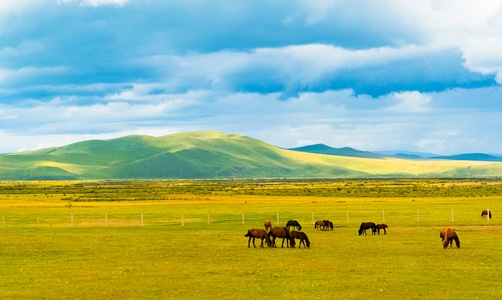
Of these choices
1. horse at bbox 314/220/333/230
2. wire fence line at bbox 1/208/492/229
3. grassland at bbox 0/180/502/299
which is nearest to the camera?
grassland at bbox 0/180/502/299

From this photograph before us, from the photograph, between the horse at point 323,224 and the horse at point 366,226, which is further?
the horse at point 323,224

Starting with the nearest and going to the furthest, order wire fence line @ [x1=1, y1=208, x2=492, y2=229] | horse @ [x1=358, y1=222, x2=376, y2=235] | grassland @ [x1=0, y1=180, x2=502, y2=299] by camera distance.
A: 1. grassland @ [x1=0, y1=180, x2=502, y2=299]
2. horse @ [x1=358, y1=222, x2=376, y2=235]
3. wire fence line @ [x1=1, y1=208, x2=492, y2=229]

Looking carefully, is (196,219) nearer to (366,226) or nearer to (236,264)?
(366,226)

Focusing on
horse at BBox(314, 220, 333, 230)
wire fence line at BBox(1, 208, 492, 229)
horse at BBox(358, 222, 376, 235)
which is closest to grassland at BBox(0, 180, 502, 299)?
horse at BBox(314, 220, 333, 230)

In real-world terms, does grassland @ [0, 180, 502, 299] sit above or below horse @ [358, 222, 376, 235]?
below

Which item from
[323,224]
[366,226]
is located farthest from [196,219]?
[366,226]

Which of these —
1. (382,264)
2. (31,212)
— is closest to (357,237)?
(382,264)

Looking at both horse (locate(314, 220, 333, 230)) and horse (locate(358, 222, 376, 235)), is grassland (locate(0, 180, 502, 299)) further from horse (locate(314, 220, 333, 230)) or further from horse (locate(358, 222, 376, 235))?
horse (locate(358, 222, 376, 235))

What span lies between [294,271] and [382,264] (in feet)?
16.3

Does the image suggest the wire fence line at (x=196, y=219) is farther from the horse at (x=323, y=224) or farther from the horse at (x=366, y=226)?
the horse at (x=366, y=226)

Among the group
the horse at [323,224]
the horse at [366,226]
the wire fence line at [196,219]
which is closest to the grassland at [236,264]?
the horse at [323,224]

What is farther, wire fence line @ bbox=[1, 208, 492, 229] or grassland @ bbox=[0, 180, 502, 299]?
wire fence line @ bbox=[1, 208, 492, 229]

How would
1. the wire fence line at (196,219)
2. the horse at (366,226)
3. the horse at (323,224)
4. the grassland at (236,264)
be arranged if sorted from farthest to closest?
1. the wire fence line at (196,219)
2. the horse at (323,224)
3. the horse at (366,226)
4. the grassland at (236,264)

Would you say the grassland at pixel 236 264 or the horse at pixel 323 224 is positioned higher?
the horse at pixel 323 224
